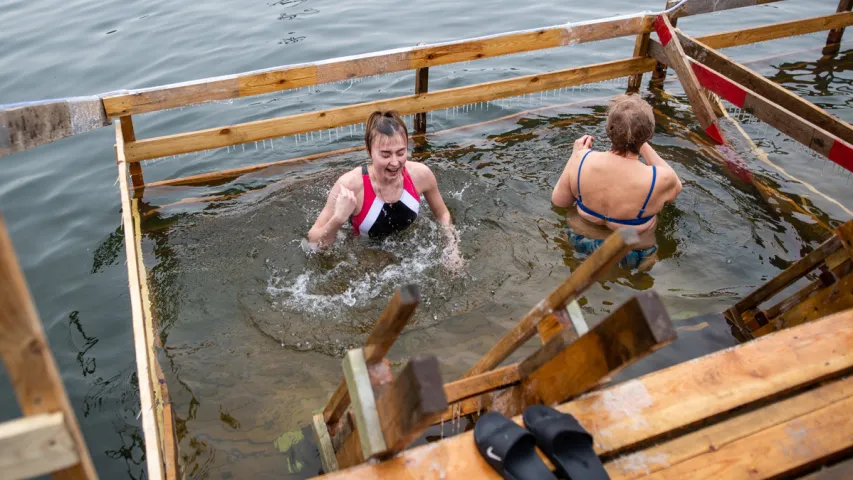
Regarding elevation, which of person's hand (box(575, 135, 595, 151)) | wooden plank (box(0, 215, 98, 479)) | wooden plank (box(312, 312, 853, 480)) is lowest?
wooden plank (box(312, 312, 853, 480))

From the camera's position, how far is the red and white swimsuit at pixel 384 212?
198 inches

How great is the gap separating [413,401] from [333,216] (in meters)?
2.91

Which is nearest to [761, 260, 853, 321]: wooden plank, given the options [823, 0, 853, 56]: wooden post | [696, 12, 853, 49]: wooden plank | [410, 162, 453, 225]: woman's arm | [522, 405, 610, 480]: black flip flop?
[522, 405, 610, 480]: black flip flop

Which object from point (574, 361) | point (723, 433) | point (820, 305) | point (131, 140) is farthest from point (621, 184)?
point (131, 140)

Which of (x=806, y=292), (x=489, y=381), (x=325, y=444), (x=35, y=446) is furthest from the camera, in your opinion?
(x=806, y=292)

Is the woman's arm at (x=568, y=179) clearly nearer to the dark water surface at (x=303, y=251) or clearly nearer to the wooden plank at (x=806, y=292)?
the dark water surface at (x=303, y=251)

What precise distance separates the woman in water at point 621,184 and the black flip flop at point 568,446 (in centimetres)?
253

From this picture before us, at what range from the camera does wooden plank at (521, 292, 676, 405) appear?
6.45 feet

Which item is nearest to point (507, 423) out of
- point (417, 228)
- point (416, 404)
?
point (416, 404)

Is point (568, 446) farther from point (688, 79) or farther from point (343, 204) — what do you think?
point (688, 79)

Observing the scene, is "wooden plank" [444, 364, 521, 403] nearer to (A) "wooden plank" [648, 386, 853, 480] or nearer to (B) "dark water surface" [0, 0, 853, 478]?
(A) "wooden plank" [648, 386, 853, 480]

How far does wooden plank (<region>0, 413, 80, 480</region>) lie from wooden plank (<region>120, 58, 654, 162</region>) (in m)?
4.49

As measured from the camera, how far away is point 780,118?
545 cm

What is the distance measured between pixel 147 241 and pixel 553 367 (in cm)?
417
